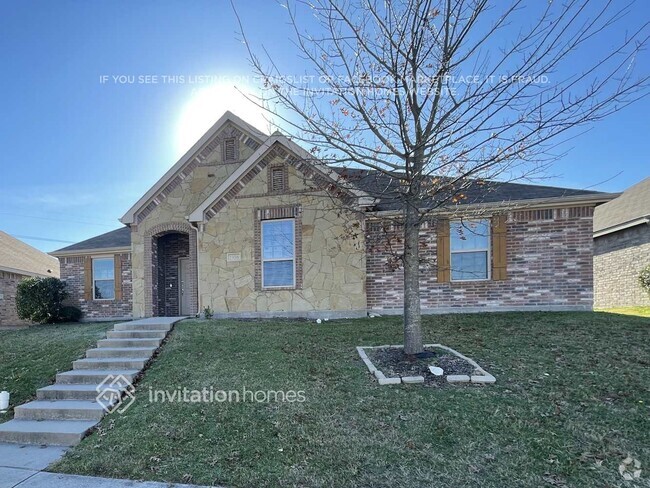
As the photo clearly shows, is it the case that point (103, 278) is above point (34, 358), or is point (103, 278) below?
above

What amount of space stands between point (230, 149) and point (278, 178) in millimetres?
2723

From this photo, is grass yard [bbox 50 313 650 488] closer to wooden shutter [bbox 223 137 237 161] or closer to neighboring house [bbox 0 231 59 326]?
wooden shutter [bbox 223 137 237 161]

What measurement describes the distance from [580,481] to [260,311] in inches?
314

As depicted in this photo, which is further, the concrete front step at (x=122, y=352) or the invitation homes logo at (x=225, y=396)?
the concrete front step at (x=122, y=352)

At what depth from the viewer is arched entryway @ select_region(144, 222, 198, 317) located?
11.4 meters

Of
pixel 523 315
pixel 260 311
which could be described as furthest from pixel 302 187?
pixel 523 315

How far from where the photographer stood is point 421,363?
538 cm

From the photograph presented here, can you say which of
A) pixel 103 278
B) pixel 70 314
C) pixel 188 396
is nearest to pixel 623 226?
pixel 188 396

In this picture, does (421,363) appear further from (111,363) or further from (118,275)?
(118,275)

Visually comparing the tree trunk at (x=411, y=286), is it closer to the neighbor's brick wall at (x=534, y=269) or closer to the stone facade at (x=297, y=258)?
the neighbor's brick wall at (x=534, y=269)

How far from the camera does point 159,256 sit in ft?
40.0

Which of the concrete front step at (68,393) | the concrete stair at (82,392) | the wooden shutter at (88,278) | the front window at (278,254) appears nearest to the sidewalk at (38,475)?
the concrete stair at (82,392)

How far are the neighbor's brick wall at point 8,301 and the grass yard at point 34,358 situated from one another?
7.44 m

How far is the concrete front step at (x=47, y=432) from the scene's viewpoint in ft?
14.9
